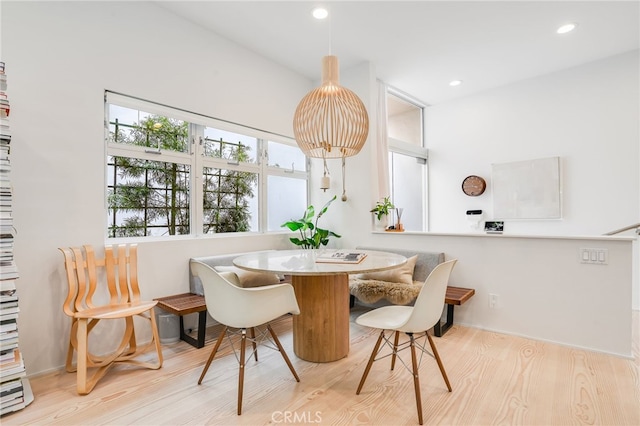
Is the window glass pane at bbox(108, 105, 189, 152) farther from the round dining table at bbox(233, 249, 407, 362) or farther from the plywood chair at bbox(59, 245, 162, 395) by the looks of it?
the round dining table at bbox(233, 249, 407, 362)

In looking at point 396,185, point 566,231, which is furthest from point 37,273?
point 566,231

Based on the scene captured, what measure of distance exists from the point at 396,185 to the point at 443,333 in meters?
3.08

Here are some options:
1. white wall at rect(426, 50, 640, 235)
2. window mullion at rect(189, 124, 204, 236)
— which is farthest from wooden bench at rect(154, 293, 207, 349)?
white wall at rect(426, 50, 640, 235)

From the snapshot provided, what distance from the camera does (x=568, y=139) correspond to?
166 inches

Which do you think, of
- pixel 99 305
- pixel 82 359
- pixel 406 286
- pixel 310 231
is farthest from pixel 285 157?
pixel 82 359

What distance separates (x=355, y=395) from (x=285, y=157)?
312 cm

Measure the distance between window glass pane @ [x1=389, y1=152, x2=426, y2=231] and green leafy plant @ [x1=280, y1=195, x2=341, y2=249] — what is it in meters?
1.80

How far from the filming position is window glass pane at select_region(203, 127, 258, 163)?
3.47 meters

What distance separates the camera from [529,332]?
2902 millimetres

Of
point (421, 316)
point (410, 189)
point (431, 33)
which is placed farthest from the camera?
point (410, 189)

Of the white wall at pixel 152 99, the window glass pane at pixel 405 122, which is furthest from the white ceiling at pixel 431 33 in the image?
the window glass pane at pixel 405 122

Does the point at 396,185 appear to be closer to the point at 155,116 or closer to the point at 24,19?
the point at 155,116

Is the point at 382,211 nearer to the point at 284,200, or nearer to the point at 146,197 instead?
the point at 284,200

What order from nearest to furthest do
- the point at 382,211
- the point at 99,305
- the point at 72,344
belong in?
1. the point at 72,344
2. the point at 99,305
3. the point at 382,211
